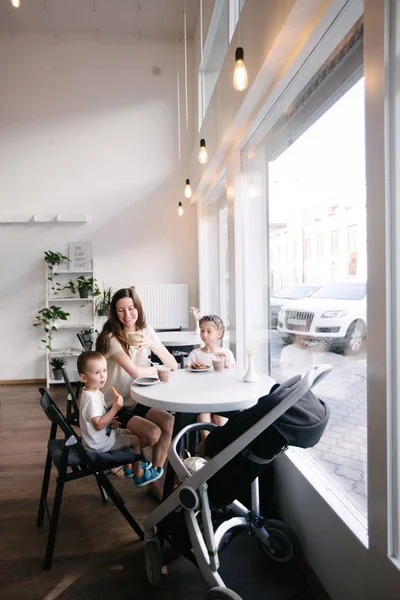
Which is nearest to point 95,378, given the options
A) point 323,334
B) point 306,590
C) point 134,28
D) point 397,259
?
point 323,334

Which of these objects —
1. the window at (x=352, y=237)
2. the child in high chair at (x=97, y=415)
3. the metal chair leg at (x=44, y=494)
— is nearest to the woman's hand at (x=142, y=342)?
→ the child in high chair at (x=97, y=415)

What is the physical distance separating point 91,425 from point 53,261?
4042mm

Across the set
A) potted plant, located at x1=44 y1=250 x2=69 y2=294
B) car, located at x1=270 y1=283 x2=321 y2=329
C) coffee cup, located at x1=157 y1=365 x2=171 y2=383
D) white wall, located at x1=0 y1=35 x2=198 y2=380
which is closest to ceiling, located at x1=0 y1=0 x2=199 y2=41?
white wall, located at x1=0 y1=35 x2=198 y2=380

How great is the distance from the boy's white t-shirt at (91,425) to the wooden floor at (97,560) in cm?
47

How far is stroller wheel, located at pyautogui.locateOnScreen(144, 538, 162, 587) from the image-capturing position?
1.84 meters

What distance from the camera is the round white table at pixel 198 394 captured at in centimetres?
192

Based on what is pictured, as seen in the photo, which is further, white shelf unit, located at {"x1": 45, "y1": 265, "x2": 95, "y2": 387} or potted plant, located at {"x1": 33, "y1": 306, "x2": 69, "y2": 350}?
white shelf unit, located at {"x1": 45, "y1": 265, "x2": 95, "y2": 387}

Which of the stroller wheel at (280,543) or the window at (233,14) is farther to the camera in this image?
the window at (233,14)

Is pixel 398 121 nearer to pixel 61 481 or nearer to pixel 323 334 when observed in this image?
pixel 323 334

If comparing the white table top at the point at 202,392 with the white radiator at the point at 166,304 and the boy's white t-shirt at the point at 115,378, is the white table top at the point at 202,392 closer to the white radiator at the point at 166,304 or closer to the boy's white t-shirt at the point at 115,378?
the boy's white t-shirt at the point at 115,378

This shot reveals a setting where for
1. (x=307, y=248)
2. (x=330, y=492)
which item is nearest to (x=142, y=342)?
(x=307, y=248)

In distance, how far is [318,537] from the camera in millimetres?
1846

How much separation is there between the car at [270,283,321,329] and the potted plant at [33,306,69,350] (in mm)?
3692

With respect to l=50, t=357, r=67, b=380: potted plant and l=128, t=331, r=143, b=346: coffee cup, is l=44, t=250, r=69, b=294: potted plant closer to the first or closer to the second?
l=50, t=357, r=67, b=380: potted plant
